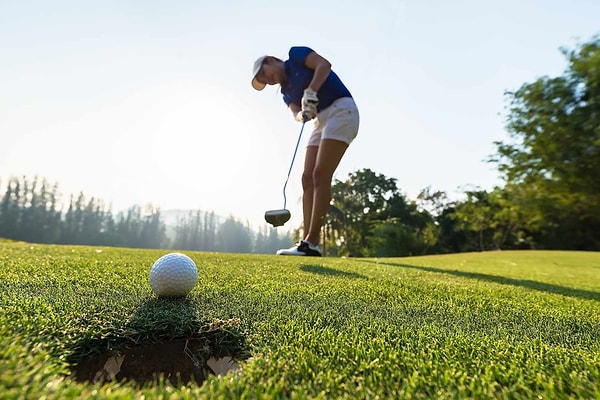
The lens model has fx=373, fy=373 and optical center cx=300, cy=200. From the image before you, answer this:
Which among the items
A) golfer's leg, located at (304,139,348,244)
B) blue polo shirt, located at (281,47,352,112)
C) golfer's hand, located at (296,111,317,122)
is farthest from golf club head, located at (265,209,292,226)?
blue polo shirt, located at (281,47,352,112)

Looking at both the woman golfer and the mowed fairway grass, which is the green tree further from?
the mowed fairway grass

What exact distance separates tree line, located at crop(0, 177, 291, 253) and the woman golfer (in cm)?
7588

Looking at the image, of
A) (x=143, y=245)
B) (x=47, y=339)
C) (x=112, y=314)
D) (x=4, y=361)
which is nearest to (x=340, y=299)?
(x=112, y=314)

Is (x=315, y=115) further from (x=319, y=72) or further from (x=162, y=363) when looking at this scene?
(x=162, y=363)

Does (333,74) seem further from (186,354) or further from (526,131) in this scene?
(526,131)

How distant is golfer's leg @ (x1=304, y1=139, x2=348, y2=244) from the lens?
4617 mm

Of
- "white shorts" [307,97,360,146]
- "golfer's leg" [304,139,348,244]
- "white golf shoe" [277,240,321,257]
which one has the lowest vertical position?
"white golf shoe" [277,240,321,257]

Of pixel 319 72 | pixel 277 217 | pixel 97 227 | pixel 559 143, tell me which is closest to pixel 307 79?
pixel 319 72

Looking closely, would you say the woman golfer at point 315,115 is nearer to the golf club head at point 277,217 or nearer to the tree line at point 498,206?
the golf club head at point 277,217

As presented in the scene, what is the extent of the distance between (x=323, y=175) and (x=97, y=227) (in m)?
90.7

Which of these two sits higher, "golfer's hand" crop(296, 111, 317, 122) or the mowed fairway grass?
"golfer's hand" crop(296, 111, 317, 122)

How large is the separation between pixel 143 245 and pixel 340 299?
310 ft

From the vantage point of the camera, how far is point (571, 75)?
9828 mm

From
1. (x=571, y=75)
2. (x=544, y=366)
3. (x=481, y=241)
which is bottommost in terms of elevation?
(x=544, y=366)
